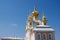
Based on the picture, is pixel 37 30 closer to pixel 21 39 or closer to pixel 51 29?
pixel 51 29

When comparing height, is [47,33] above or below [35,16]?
below

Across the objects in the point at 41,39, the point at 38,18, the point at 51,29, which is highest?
the point at 38,18

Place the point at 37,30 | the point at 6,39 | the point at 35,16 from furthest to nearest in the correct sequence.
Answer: the point at 6,39 < the point at 35,16 < the point at 37,30

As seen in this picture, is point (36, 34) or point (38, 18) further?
point (38, 18)

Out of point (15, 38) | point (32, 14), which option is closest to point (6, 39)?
point (15, 38)

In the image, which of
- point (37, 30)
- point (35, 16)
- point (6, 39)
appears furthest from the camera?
point (6, 39)

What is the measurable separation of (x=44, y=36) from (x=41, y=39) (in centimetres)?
106

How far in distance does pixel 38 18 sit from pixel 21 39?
873cm

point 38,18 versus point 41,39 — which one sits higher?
point 38,18

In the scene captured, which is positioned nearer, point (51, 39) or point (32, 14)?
point (51, 39)

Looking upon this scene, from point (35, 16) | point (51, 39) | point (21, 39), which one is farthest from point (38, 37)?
point (21, 39)

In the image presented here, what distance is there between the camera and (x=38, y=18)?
45281 mm

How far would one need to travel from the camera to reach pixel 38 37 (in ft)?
111

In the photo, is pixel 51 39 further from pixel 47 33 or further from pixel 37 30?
pixel 37 30
